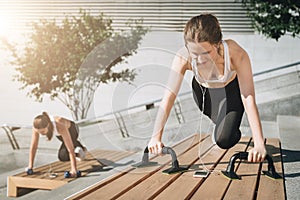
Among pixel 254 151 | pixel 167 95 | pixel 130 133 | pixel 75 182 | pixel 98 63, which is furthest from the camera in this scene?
pixel 98 63

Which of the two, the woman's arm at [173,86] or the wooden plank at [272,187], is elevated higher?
the woman's arm at [173,86]

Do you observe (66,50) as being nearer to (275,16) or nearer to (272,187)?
(275,16)

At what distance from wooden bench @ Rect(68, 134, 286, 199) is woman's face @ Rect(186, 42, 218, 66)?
34cm

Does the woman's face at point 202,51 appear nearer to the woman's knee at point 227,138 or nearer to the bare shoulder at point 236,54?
the bare shoulder at point 236,54

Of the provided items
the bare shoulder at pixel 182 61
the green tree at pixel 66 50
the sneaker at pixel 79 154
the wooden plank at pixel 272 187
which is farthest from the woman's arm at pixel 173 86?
the green tree at pixel 66 50

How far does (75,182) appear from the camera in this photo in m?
1.92

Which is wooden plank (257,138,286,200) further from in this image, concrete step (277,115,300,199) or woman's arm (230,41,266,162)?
woman's arm (230,41,266,162)

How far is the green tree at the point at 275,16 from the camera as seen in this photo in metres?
3.36

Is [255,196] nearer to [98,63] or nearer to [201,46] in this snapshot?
[201,46]

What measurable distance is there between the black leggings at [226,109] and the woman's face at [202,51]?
0.68 feet

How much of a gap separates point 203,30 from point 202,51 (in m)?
0.06

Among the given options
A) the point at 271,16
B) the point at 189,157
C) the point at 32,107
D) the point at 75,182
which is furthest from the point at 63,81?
the point at 189,157

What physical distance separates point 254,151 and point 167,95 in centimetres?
33

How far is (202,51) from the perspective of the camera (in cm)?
139
